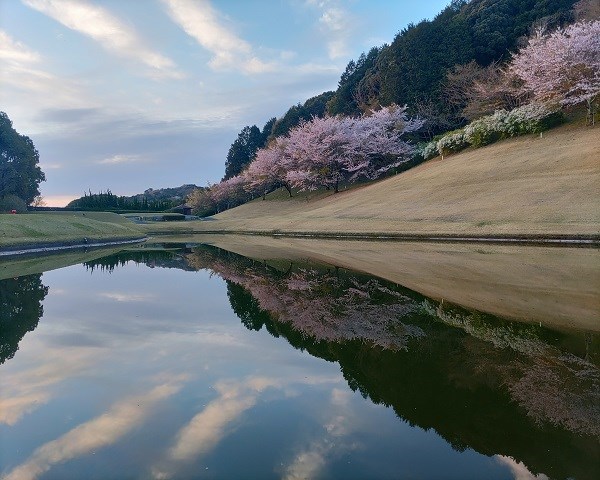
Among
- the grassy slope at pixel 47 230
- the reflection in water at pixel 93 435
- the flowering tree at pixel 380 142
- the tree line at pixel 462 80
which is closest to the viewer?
the reflection in water at pixel 93 435

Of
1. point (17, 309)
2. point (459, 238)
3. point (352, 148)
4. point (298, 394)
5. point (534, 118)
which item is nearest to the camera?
point (298, 394)

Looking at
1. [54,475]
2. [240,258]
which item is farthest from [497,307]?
[240,258]

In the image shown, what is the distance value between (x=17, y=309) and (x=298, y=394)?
6.92m

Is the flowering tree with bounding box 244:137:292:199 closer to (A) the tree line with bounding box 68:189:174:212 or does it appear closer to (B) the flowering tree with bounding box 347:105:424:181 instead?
(B) the flowering tree with bounding box 347:105:424:181

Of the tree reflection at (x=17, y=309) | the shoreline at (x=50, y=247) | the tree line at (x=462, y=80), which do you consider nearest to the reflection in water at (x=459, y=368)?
the tree reflection at (x=17, y=309)

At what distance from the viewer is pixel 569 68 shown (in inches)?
1281

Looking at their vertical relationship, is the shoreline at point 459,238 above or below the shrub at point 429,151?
below

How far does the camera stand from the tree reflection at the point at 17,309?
664 cm

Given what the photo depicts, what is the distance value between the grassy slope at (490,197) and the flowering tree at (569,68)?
2.57m

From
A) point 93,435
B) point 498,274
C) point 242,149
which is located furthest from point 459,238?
point 242,149

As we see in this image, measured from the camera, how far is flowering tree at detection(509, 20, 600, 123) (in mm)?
31391

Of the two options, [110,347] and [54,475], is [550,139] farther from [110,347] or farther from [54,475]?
[54,475]

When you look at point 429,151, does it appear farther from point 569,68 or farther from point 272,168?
point 272,168

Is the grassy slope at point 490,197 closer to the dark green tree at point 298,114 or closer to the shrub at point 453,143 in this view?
the shrub at point 453,143
